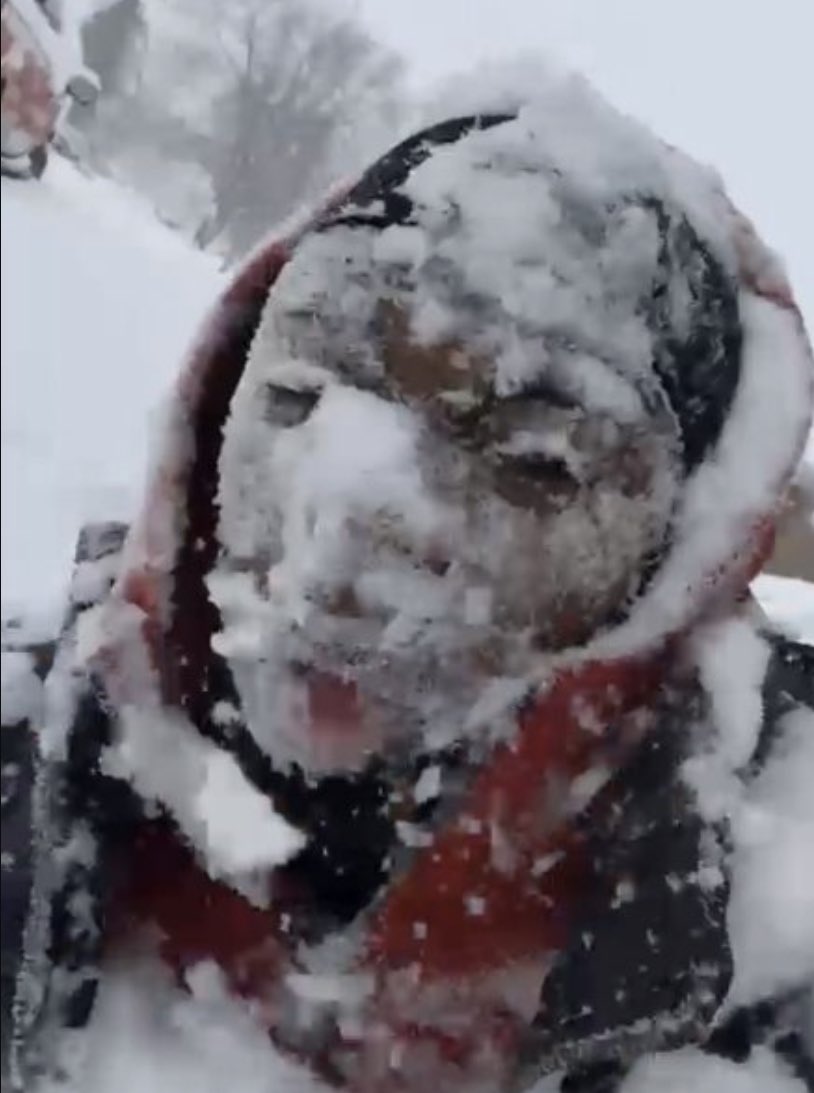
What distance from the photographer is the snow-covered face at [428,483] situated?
760 millimetres

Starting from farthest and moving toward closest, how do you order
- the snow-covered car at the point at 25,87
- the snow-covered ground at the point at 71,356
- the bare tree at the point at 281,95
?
the bare tree at the point at 281,95 < the snow-covered ground at the point at 71,356 < the snow-covered car at the point at 25,87

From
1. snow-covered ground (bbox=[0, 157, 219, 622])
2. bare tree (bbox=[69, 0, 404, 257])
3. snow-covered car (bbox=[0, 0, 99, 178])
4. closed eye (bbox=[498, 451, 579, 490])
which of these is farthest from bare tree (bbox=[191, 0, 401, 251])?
closed eye (bbox=[498, 451, 579, 490])

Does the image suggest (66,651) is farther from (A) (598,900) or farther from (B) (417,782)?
(A) (598,900)

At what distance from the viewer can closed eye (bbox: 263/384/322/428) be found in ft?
2.59

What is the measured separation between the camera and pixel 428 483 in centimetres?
76

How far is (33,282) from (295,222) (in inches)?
90.3

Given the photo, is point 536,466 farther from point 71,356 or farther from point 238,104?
point 238,104

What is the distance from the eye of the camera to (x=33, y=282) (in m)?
3.07

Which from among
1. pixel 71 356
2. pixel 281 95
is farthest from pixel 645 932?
pixel 281 95

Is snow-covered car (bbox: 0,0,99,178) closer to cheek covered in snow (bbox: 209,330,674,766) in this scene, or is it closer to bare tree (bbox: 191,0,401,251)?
cheek covered in snow (bbox: 209,330,674,766)

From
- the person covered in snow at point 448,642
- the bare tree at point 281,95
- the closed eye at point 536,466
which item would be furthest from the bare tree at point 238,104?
the closed eye at point 536,466

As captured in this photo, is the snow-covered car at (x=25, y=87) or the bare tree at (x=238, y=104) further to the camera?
the bare tree at (x=238, y=104)

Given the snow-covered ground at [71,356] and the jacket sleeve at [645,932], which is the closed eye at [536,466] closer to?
the jacket sleeve at [645,932]

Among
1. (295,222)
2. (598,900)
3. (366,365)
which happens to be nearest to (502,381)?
(366,365)
